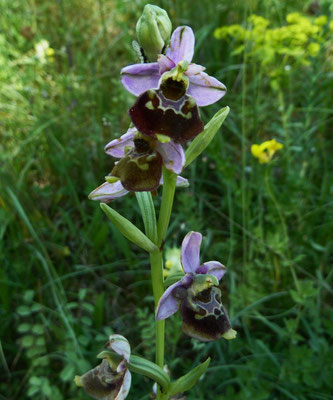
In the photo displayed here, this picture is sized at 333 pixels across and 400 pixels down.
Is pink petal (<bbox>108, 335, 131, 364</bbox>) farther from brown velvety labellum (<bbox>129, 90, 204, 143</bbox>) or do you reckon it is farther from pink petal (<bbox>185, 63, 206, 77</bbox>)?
pink petal (<bbox>185, 63, 206, 77</bbox>)

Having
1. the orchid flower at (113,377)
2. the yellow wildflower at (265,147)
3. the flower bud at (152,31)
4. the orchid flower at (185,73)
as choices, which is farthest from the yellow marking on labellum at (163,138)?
the yellow wildflower at (265,147)

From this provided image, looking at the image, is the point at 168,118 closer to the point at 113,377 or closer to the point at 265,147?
the point at 113,377

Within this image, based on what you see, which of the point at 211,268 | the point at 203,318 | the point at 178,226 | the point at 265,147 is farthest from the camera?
the point at 178,226

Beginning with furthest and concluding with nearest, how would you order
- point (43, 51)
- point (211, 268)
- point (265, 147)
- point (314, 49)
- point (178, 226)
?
point (43, 51)
point (178, 226)
point (314, 49)
point (265, 147)
point (211, 268)

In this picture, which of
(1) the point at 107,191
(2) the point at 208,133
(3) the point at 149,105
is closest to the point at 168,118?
(3) the point at 149,105

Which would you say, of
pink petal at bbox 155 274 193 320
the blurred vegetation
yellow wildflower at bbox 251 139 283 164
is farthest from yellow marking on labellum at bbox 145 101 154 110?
yellow wildflower at bbox 251 139 283 164

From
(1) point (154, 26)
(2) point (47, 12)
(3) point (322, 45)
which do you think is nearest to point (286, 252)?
(3) point (322, 45)
